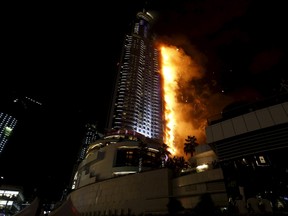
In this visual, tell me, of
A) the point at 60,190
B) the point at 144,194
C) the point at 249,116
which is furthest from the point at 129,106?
the point at 249,116

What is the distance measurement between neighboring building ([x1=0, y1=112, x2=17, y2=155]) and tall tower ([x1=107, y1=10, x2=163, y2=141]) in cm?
8306

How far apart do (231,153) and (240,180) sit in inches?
96.3

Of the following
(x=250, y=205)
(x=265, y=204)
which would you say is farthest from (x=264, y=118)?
(x=250, y=205)

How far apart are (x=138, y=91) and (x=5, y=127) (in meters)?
95.7

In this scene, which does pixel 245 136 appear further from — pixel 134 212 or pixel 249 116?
pixel 134 212

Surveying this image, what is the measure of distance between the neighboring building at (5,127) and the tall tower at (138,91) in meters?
83.1

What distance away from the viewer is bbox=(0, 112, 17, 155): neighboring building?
125 meters

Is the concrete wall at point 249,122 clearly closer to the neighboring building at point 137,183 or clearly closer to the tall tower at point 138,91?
A: the neighboring building at point 137,183

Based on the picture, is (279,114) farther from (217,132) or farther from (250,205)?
(250,205)

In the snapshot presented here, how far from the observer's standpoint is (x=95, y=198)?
44438mm

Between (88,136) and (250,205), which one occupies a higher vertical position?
(88,136)

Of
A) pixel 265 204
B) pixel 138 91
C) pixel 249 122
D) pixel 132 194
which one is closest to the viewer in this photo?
pixel 265 204

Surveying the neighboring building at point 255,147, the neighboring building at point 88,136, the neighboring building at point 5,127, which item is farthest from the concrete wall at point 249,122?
the neighboring building at point 5,127

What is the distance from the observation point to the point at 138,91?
104 meters
